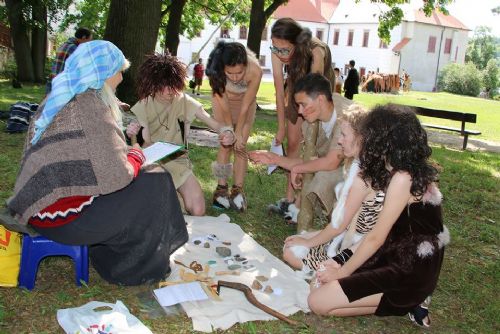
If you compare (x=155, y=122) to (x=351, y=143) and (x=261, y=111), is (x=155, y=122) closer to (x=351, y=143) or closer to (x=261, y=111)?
(x=351, y=143)

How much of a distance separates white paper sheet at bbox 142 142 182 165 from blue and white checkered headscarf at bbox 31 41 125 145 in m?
0.57

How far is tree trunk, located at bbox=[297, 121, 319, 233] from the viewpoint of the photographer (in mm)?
4188

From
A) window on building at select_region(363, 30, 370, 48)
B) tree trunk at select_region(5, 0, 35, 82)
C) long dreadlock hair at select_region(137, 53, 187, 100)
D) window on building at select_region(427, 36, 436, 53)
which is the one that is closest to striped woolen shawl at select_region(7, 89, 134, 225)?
long dreadlock hair at select_region(137, 53, 187, 100)

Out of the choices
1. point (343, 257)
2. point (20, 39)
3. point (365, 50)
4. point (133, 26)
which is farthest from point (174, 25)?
point (365, 50)

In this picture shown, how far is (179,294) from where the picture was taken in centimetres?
307

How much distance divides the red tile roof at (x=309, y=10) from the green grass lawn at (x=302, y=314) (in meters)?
47.1

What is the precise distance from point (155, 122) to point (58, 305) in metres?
1.90

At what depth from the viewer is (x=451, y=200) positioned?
19.6ft

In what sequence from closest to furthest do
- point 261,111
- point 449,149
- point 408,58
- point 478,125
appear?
point 449,149
point 261,111
point 478,125
point 408,58

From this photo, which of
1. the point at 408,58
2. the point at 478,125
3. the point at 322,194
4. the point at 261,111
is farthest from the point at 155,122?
the point at 408,58

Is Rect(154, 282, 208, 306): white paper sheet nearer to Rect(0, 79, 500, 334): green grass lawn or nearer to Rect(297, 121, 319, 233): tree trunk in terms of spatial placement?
Rect(0, 79, 500, 334): green grass lawn

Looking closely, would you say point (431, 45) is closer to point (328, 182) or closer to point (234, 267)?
point (328, 182)

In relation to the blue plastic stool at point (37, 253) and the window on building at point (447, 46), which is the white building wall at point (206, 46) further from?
the blue plastic stool at point (37, 253)

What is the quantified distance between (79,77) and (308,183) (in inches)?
84.7
